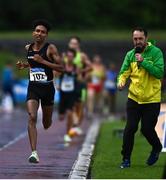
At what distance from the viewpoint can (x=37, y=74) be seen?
1223cm

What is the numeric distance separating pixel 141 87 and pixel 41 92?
5.05 ft

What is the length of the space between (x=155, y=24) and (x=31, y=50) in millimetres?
65276

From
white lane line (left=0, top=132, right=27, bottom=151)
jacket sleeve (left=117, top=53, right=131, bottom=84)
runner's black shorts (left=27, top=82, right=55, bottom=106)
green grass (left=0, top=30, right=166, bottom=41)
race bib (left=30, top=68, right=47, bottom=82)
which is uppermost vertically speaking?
jacket sleeve (left=117, top=53, right=131, bottom=84)

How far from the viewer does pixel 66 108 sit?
17.1 meters

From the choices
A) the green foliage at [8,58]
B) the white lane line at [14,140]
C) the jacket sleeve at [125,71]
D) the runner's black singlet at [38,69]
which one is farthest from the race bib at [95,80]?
the jacket sleeve at [125,71]

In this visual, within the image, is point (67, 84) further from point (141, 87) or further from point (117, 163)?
point (141, 87)

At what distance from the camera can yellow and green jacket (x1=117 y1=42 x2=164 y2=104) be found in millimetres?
11625

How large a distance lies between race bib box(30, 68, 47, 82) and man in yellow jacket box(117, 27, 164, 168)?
1.20 m

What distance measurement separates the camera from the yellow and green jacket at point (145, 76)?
38.1 ft

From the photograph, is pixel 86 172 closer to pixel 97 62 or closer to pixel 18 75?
pixel 97 62

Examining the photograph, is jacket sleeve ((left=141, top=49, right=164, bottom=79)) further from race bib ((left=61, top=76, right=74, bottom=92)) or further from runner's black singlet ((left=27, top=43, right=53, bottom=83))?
race bib ((left=61, top=76, right=74, bottom=92))

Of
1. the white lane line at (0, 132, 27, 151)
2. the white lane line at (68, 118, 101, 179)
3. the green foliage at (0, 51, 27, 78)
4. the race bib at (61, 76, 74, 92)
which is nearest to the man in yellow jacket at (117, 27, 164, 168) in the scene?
the white lane line at (68, 118, 101, 179)

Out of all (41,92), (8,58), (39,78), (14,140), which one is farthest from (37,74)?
(8,58)

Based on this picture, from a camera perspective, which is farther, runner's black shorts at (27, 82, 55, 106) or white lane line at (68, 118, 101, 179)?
runner's black shorts at (27, 82, 55, 106)
